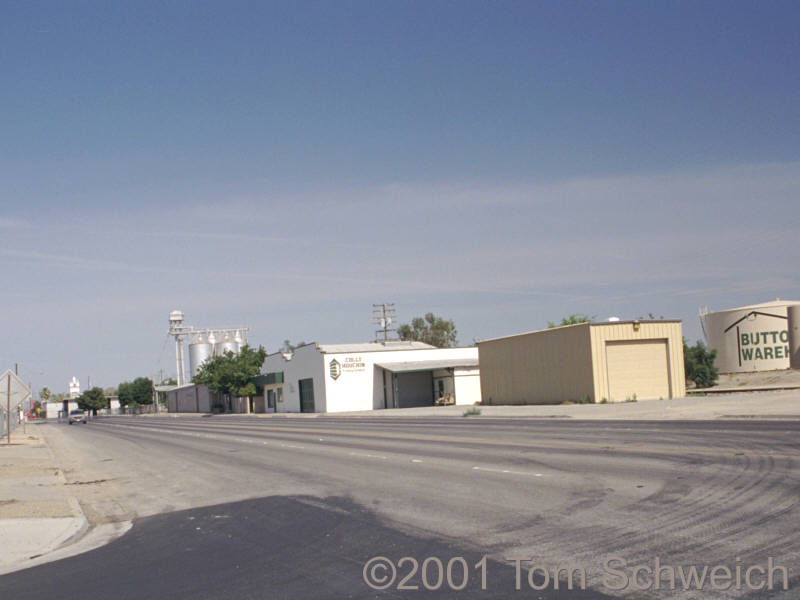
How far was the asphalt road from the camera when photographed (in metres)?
7.62

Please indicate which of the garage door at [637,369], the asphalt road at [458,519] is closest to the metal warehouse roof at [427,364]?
the garage door at [637,369]

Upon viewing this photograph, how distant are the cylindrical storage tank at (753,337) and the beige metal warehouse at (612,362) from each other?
27352mm

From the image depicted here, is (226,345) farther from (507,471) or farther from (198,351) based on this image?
(507,471)

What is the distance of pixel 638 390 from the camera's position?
44.6 m

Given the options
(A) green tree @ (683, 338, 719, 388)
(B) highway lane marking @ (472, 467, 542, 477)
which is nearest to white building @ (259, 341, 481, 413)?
(A) green tree @ (683, 338, 719, 388)

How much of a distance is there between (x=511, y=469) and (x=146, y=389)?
535ft

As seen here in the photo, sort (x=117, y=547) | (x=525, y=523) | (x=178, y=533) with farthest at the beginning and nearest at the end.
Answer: (x=178, y=533), (x=117, y=547), (x=525, y=523)

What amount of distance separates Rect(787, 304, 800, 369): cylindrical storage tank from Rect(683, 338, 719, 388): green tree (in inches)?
271

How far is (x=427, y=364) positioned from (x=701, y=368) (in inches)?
856

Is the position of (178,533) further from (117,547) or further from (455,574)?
(455,574)

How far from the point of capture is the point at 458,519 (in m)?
10.4

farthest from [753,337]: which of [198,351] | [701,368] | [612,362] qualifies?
[198,351]

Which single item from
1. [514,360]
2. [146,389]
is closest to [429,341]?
[146,389]
